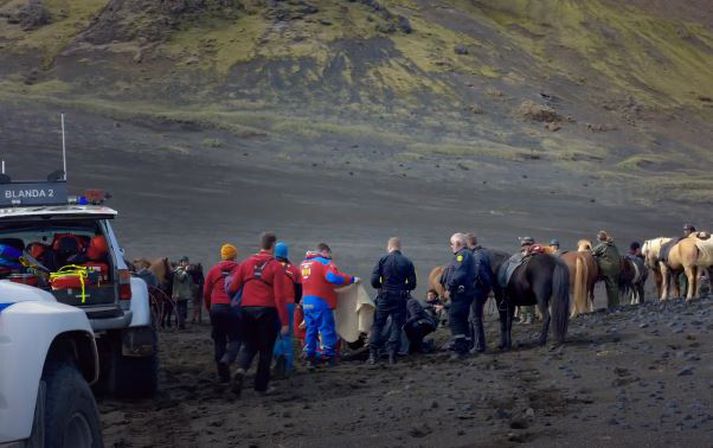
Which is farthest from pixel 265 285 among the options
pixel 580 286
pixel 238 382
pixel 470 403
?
pixel 580 286

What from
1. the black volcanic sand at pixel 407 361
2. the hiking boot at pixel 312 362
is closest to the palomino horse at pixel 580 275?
the black volcanic sand at pixel 407 361

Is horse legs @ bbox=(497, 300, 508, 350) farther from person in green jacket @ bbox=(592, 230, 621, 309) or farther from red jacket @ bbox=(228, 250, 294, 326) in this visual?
person in green jacket @ bbox=(592, 230, 621, 309)

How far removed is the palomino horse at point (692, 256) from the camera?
24.1m

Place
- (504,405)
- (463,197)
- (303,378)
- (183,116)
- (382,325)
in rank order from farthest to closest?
(183,116) → (463,197) → (382,325) → (303,378) → (504,405)

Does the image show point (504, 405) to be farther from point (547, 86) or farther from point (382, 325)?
point (547, 86)

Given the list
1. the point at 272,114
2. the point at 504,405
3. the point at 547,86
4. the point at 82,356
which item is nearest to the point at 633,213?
the point at 272,114

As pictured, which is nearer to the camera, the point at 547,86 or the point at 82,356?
the point at 82,356

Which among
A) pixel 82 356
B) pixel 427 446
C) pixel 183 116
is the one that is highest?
pixel 183 116

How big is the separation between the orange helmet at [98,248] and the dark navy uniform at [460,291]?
5507 mm

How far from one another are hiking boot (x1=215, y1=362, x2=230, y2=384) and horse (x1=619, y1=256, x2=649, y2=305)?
11.5 meters

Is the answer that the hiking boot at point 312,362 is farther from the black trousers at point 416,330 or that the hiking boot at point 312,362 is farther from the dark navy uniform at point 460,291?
the dark navy uniform at point 460,291

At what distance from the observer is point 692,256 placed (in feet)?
79.2

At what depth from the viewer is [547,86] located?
276 ft

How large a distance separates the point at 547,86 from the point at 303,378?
7140 cm
